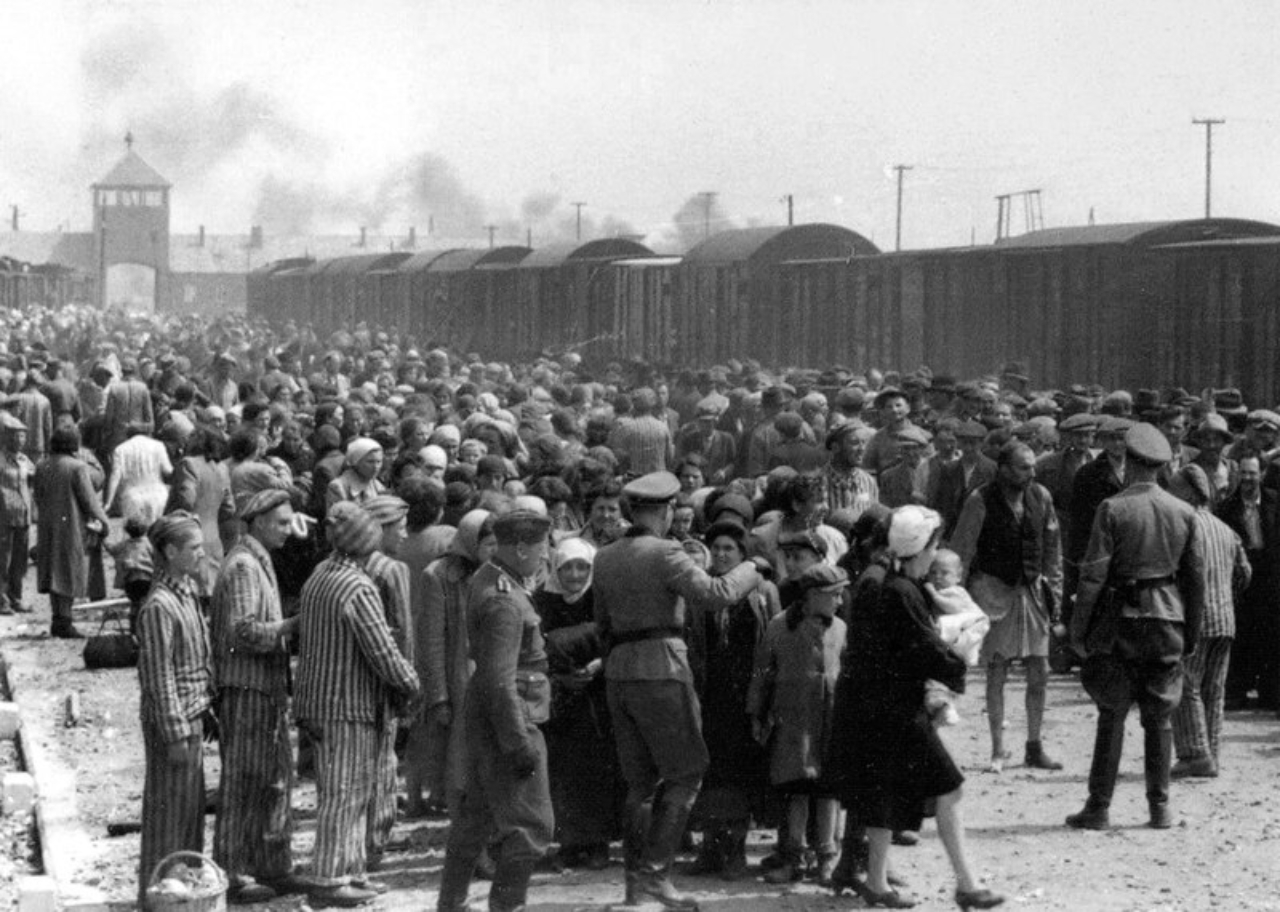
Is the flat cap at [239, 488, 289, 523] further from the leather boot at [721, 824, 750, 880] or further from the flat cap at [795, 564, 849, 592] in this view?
the leather boot at [721, 824, 750, 880]

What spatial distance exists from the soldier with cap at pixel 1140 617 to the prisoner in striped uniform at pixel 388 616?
3.17 m

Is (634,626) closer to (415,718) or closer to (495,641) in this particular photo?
(495,641)

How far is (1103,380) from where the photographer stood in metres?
23.8

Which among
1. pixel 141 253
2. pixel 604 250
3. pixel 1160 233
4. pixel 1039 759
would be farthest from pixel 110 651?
pixel 141 253

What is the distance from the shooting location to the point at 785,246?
1236 inches

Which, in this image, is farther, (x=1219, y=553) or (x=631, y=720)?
(x=1219, y=553)

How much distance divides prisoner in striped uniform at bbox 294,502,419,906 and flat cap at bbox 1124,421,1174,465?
3575mm

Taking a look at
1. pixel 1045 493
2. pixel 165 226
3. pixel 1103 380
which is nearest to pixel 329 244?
pixel 165 226

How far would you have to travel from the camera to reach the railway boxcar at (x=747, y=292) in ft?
100

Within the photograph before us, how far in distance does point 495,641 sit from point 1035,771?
4174 millimetres

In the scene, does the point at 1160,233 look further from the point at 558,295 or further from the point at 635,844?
the point at 635,844

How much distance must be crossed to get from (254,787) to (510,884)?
1.35m

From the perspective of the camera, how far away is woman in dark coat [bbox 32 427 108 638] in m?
15.1

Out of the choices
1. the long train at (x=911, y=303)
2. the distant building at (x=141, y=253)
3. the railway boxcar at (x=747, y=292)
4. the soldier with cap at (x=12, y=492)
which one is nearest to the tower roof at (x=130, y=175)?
the distant building at (x=141, y=253)
